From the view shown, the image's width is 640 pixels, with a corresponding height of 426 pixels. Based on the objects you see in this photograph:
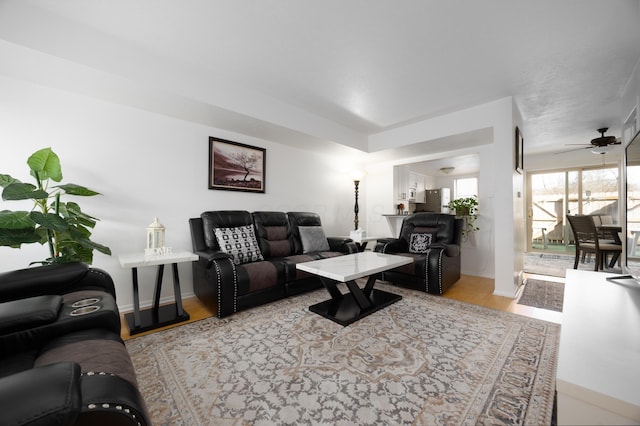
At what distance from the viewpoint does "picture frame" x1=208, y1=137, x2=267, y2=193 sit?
10.9 feet

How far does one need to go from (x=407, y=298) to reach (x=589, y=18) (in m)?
2.83

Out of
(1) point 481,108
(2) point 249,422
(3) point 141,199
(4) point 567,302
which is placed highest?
(1) point 481,108

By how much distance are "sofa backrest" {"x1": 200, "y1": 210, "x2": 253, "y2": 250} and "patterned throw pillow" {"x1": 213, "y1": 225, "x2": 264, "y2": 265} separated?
0.24 feet

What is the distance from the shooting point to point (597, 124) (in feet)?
13.3

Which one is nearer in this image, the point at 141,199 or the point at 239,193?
the point at 141,199

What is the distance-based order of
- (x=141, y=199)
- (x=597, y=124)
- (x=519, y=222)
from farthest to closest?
(x=597, y=124), (x=519, y=222), (x=141, y=199)

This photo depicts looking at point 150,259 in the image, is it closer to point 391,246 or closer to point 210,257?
point 210,257

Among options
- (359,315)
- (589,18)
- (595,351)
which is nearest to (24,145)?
(359,315)

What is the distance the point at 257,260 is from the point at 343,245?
4.01ft

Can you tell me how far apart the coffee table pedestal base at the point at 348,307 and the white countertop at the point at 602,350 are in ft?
4.95

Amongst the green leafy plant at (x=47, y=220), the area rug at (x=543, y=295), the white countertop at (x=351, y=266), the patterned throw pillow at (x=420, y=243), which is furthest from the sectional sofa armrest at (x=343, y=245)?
the green leafy plant at (x=47, y=220)

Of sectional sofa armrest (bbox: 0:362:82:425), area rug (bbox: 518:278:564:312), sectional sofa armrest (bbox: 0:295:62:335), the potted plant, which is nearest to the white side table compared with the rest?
sectional sofa armrest (bbox: 0:295:62:335)

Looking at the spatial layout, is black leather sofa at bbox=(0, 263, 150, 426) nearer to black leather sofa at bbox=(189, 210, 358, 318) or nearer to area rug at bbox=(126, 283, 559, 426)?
area rug at bbox=(126, 283, 559, 426)

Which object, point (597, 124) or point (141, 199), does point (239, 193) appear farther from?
point (597, 124)
